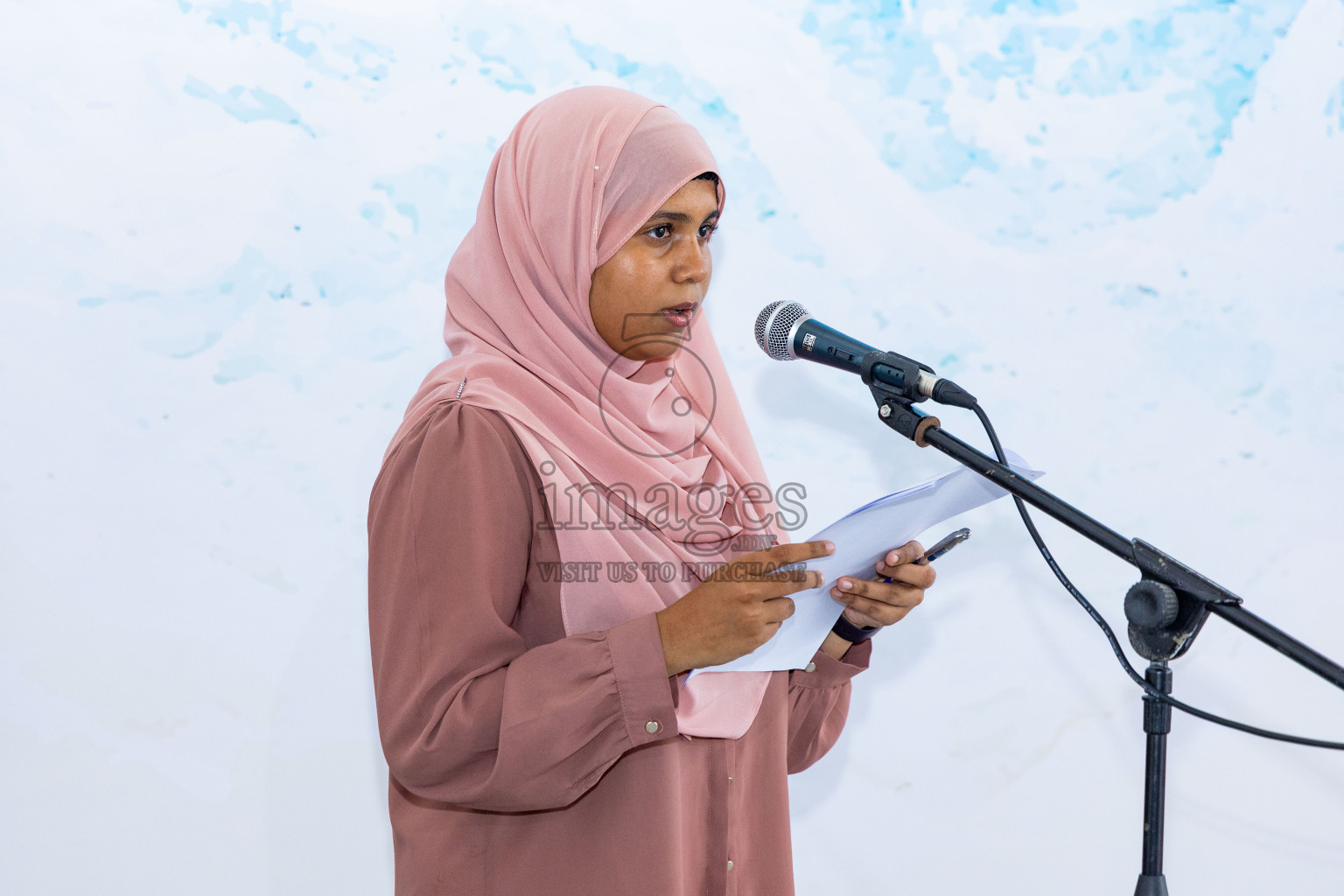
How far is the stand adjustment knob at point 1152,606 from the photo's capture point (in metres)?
0.80

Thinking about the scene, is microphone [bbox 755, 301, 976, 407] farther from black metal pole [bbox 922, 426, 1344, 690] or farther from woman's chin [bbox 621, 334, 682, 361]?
woman's chin [bbox 621, 334, 682, 361]

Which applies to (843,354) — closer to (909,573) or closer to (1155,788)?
(909,573)

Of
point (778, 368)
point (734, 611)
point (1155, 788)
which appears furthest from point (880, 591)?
point (778, 368)

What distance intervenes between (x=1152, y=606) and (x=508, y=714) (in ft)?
1.84

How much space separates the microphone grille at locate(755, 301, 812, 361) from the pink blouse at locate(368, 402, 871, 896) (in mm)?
273

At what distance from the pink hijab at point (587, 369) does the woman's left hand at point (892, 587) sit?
0.14m

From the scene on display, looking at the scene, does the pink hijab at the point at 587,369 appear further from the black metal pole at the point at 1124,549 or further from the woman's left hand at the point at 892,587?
the black metal pole at the point at 1124,549

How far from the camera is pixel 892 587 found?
1144 millimetres

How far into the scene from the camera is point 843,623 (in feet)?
4.24

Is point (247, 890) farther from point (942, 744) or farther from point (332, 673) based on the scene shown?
point (942, 744)

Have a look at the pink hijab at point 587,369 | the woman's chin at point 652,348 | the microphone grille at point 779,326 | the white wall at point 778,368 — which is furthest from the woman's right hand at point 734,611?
the white wall at point 778,368

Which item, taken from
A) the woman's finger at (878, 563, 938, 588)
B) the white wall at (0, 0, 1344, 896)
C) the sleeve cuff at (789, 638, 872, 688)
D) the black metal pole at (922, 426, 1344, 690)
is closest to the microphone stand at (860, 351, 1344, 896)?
the black metal pole at (922, 426, 1344, 690)

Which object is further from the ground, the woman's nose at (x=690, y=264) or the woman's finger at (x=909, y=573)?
the woman's nose at (x=690, y=264)

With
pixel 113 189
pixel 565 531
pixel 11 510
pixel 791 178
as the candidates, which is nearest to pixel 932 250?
pixel 791 178
